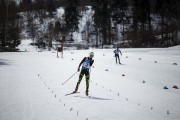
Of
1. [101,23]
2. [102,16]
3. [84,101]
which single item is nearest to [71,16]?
[102,16]

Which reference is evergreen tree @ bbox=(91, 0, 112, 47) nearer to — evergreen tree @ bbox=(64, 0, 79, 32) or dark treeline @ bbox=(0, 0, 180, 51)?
dark treeline @ bbox=(0, 0, 180, 51)

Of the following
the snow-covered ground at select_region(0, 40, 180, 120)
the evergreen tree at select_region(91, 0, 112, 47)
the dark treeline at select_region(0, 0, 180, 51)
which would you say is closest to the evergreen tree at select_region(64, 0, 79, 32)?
the dark treeline at select_region(0, 0, 180, 51)

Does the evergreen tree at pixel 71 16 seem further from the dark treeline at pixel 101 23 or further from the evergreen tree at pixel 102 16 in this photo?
the evergreen tree at pixel 102 16

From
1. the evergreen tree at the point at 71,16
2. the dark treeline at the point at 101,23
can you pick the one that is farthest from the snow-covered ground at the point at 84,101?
the evergreen tree at the point at 71,16

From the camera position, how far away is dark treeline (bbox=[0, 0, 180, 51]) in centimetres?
5041

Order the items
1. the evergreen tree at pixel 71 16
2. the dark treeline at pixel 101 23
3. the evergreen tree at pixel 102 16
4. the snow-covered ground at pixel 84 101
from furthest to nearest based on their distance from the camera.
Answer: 1. the evergreen tree at pixel 71 16
2. the evergreen tree at pixel 102 16
3. the dark treeline at pixel 101 23
4. the snow-covered ground at pixel 84 101

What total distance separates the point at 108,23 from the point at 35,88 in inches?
1960

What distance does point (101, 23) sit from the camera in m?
59.9

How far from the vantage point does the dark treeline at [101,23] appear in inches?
1984

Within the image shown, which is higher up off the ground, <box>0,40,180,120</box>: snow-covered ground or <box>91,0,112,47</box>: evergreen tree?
<box>91,0,112,47</box>: evergreen tree

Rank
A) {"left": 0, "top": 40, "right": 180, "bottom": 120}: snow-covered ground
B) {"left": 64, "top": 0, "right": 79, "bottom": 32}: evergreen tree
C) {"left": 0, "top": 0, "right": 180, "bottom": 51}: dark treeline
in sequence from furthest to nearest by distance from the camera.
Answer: {"left": 64, "top": 0, "right": 79, "bottom": 32}: evergreen tree → {"left": 0, "top": 0, "right": 180, "bottom": 51}: dark treeline → {"left": 0, "top": 40, "right": 180, "bottom": 120}: snow-covered ground

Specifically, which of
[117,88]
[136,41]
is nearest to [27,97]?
[117,88]

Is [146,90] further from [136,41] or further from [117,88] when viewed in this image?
[136,41]

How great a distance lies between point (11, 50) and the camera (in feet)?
139
